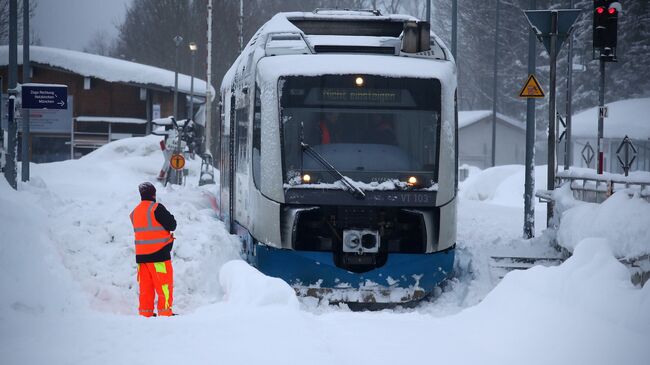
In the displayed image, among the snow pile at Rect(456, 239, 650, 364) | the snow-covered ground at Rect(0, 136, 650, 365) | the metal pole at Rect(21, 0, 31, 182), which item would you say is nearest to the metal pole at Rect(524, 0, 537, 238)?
the snow-covered ground at Rect(0, 136, 650, 365)

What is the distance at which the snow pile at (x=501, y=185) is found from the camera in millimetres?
33719

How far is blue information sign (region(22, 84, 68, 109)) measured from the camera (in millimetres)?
18391

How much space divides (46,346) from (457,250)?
8.22 metres

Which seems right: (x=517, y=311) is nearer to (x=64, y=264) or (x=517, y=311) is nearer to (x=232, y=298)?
(x=232, y=298)

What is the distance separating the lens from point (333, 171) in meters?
11.3

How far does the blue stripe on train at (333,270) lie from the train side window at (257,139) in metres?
0.85

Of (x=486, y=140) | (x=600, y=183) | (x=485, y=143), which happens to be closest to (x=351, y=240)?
(x=600, y=183)

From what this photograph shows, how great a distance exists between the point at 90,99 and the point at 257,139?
33.0 meters

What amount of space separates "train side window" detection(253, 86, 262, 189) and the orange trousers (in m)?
1.82

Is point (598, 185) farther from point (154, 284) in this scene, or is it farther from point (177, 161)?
point (177, 161)

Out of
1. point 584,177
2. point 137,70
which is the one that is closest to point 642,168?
point 137,70

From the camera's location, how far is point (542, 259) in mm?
13719

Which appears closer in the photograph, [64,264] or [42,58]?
[64,264]

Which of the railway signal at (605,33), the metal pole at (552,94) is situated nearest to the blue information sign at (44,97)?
the metal pole at (552,94)
